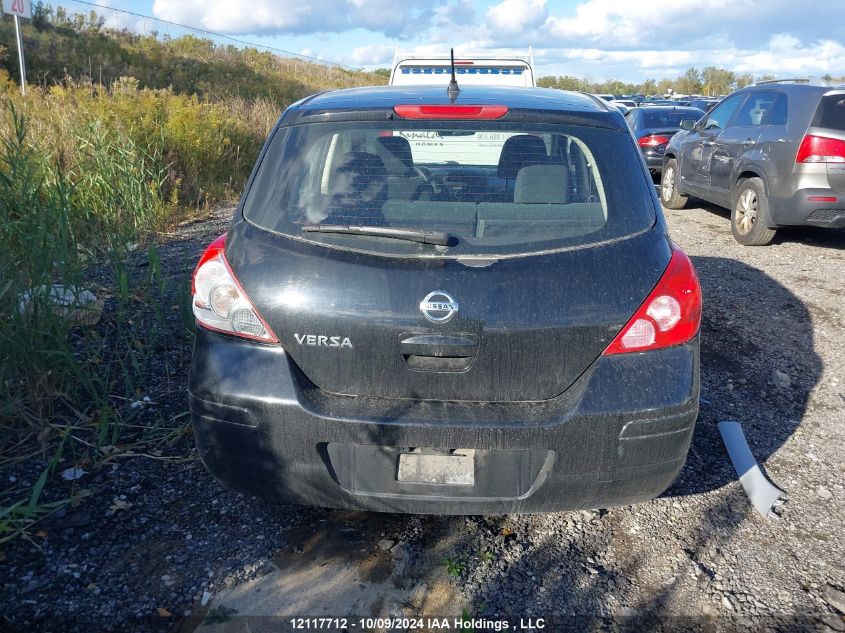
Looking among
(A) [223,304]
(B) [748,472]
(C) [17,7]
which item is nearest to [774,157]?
(B) [748,472]

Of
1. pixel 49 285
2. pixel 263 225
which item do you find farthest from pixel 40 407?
pixel 263 225

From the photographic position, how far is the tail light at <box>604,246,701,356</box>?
2391 millimetres

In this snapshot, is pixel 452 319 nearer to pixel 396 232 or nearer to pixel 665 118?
pixel 396 232

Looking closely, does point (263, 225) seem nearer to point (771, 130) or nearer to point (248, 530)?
point (248, 530)

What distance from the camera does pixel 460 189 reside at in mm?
2615

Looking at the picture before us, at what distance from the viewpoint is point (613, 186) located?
8.57ft

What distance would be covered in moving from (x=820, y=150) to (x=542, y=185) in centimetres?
609

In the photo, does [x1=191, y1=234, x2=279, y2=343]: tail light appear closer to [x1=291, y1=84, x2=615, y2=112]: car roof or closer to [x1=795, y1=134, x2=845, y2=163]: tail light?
[x1=291, y1=84, x2=615, y2=112]: car roof

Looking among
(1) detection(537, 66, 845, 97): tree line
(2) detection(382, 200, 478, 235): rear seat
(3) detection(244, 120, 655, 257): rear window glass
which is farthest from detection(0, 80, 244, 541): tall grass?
(1) detection(537, 66, 845, 97): tree line

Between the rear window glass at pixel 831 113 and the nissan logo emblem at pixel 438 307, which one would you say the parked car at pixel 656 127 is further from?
the nissan logo emblem at pixel 438 307

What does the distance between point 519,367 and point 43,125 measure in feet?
22.8

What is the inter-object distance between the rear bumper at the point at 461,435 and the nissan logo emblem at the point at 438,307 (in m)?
0.31

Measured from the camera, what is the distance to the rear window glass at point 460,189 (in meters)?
2.47

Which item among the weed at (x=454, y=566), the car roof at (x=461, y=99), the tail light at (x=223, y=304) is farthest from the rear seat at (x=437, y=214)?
the weed at (x=454, y=566)
